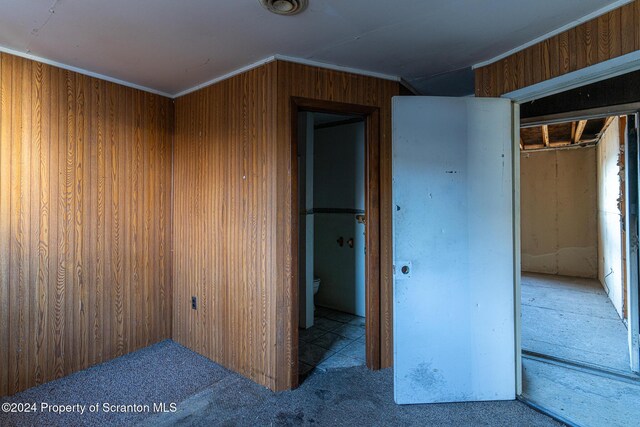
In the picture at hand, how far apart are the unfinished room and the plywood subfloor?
0.13 ft

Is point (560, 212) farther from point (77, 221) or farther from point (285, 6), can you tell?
point (77, 221)

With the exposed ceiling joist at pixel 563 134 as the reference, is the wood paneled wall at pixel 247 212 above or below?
below

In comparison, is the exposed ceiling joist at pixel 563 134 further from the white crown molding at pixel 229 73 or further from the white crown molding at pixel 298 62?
the white crown molding at pixel 229 73

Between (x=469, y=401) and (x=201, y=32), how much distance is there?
285 centimetres

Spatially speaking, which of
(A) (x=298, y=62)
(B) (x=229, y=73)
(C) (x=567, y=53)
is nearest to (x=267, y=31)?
(A) (x=298, y=62)

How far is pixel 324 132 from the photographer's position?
4.11 metres

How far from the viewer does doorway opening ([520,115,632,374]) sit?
9.83 ft

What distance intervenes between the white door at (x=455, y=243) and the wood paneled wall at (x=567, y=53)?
0.68 ft

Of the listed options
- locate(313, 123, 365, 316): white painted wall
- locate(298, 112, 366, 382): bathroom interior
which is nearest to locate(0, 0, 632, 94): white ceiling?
locate(298, 112, 366, 382): bathroom interior

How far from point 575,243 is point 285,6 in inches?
255

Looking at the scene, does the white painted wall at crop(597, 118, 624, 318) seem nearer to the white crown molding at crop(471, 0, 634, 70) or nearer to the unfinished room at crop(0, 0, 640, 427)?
the unfinished room at crop(0, 0, 640, 427)

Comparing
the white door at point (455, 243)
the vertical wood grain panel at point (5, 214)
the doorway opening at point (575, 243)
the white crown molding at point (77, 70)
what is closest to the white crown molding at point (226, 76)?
the white crown molding at point (77, 70)

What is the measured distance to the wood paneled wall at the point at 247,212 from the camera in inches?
87.7

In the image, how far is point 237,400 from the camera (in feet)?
6.93
